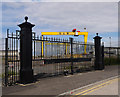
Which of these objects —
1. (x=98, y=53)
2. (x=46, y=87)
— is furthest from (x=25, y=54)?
(x=98, y=53)

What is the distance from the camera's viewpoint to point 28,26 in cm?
743

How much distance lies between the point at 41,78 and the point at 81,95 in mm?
3869

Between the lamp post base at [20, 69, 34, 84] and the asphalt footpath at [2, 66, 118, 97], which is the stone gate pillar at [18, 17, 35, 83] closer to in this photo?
the lamp post base at [20, 69, 34, 84]

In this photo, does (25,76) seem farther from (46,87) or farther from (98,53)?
(98,53)

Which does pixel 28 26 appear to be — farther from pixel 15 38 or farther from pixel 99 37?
pixel 99 37

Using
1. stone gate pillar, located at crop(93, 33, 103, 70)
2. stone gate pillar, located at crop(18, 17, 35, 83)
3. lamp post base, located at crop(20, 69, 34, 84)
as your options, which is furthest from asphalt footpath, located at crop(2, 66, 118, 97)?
stone gate pillar, located at crop(93, 33, 103, 70)

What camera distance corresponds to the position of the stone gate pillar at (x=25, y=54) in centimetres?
715

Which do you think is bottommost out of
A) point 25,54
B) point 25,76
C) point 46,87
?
point 46,87

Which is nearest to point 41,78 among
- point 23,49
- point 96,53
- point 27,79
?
point 27,79

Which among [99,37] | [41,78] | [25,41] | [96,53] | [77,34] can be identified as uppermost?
[77,34]

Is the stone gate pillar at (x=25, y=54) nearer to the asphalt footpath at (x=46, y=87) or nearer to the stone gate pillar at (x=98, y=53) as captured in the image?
the asphalt footpath at (x=46, y=87)

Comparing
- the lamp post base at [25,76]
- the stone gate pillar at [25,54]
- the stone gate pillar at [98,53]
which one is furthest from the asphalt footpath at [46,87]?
the stone gate pillar at [98,53]

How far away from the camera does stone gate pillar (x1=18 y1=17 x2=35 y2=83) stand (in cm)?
715

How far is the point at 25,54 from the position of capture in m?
7.24
